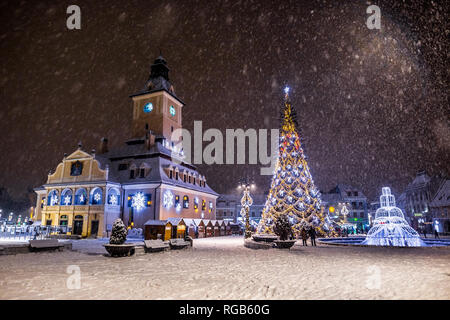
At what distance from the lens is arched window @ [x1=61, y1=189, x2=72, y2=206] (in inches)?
1437

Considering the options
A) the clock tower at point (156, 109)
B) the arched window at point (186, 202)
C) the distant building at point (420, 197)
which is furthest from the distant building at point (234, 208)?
the arched window at point (186, 202)

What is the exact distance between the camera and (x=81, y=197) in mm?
35875

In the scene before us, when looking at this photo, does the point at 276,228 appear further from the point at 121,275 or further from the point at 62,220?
the point at 62,220

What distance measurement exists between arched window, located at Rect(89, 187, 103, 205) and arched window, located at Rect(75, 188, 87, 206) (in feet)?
3.66

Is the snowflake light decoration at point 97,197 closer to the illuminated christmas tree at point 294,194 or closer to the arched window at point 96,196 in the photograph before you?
the arched window at point 96,196

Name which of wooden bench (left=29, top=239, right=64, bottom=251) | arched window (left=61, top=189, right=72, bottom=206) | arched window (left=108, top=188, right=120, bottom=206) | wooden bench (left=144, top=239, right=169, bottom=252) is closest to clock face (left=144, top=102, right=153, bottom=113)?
arched window (left=108, top=188, right=120, bottom=206)

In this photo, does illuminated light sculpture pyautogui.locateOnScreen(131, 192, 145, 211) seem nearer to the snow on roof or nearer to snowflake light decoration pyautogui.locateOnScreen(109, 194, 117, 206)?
snowflake light decoration pyautogui.locateOnScreen(109, 194, 117, 206)

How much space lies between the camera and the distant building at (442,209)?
145ft

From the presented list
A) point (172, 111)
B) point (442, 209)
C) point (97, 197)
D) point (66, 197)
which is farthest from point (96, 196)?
point (442, 209)

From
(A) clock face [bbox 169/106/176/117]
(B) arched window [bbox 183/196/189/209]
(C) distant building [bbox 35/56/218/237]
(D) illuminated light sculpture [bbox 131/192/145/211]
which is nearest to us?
(C) distant building [bbox 35/56/218/237]

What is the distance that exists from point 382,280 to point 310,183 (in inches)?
781

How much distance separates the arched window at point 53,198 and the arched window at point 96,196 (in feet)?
19.4

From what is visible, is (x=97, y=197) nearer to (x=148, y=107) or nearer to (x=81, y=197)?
(x=81, y=197)

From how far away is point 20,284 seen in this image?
8078 mm
